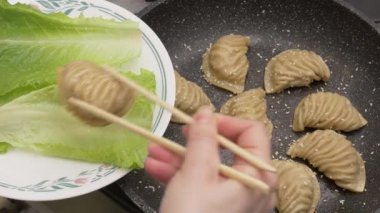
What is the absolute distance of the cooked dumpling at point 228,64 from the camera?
1.44 meters

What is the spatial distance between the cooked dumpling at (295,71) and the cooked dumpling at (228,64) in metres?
0.07

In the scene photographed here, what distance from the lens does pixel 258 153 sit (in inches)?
29.0

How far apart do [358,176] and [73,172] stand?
2.13 ft

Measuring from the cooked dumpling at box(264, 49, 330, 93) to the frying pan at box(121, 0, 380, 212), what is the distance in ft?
0.09

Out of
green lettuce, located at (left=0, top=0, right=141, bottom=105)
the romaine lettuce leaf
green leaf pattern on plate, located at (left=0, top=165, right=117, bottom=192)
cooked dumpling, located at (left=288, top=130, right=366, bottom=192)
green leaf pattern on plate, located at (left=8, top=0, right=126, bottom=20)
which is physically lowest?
cooked dumpling, located at (left=288, top=130, right=366, bottom=192)

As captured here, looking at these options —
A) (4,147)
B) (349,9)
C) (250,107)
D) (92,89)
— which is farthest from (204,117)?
(349,9)

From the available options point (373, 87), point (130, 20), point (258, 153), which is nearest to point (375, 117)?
point (373, 87)

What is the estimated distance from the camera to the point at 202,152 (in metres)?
0.67

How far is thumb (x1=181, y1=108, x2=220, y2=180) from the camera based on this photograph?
0.66m

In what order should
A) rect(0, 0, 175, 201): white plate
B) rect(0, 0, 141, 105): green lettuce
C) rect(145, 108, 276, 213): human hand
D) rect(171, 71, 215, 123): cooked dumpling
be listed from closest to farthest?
1. rect(145, 108, 276, 213): human hand
2. rect(0, 0, 175, 201): white plate
3. rect(0, 0, 141, 105): green lettuce
4. rect(171, 71, 215, 123): cooked dumpling

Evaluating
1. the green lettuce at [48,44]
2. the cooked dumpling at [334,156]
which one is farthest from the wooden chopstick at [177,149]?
the cooked dumpling at [334,156]

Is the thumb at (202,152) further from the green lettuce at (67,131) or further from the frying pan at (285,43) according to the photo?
the frying pan at (285,43)

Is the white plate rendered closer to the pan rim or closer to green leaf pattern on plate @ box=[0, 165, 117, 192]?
green leaf pattern on plate @ box=[0, 165, 117, 192]

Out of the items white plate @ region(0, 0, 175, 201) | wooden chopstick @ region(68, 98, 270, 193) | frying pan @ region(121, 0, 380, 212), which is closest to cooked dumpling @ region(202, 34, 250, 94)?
frying pan @ region(121, 0, 380, 212)
